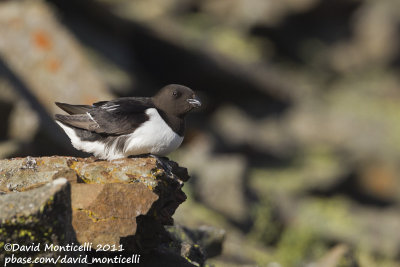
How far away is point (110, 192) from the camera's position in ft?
17.3

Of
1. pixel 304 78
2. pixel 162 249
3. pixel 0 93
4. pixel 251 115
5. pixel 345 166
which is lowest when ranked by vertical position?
pixel 162 249

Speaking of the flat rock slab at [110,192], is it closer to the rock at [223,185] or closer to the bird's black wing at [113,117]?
the bird's black wing at [113,117]

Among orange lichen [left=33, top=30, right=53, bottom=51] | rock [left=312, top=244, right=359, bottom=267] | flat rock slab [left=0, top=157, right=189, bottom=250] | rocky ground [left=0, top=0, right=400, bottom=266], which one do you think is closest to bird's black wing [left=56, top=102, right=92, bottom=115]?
flat rock slab [left=0, top=157, right=189, bottom=250]

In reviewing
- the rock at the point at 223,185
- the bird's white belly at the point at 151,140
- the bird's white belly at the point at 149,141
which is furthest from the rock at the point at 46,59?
the bird's white belly at the point at 151,140

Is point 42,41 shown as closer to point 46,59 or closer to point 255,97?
point 46,59

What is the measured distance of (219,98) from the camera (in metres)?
20.0

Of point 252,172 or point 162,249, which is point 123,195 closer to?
point 162,249

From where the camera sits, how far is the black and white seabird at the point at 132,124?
6492mm

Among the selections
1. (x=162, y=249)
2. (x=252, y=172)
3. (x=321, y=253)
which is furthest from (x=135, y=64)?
(x=162, y=249)

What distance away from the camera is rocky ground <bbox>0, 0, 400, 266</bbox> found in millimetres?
11320

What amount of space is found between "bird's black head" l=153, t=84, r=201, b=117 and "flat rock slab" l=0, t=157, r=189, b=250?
1112 mm

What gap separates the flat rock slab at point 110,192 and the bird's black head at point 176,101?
3.65 ft

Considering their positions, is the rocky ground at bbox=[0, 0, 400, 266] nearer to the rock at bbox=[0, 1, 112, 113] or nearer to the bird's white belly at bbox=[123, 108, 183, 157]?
the rock at bbox=[0, 1, 112, 113]

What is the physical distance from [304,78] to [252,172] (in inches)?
233
